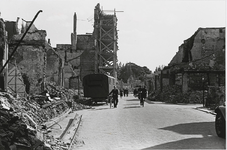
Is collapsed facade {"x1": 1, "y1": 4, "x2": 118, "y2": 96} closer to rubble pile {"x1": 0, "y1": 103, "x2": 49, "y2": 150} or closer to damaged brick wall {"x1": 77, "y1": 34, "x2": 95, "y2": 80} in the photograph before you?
damaged brick wall {"x1": 77, "y1": 34, "x2": 95, "y2": 80}

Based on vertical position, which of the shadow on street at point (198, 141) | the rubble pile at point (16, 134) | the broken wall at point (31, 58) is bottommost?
the shadow on street at point (198, 141)

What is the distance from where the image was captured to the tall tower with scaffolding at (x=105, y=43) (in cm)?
5816

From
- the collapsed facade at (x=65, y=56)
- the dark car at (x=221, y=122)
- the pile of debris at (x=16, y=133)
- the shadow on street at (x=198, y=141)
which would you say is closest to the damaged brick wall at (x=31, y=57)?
the collapsed facade at (x=65, y=56)

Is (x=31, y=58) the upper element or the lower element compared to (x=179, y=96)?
upper

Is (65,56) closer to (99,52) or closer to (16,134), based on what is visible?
(99,52)

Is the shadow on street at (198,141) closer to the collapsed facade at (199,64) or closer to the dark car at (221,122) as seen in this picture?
the dark car at (221,122)

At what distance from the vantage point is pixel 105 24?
5978 centimetres

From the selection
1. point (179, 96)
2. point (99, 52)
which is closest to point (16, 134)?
point (179, 96)

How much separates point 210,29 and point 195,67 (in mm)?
12113

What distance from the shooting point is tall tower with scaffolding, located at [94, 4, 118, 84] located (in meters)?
58.2

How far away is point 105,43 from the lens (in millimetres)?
59844

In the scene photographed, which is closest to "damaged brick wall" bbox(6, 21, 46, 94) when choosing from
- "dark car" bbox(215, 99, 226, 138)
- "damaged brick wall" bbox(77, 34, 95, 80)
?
"dark car" bbox(215, 99, 226, 138)

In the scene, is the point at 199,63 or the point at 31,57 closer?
the point at 31,57

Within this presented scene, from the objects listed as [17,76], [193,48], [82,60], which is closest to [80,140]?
[17,76]
